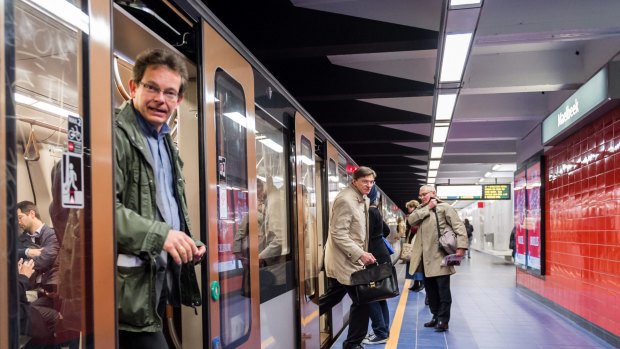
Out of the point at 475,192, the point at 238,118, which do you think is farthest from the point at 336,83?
the point at 475,192

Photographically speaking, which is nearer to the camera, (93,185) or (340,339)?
(93,185)

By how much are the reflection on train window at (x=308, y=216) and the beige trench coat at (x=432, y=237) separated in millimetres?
1857

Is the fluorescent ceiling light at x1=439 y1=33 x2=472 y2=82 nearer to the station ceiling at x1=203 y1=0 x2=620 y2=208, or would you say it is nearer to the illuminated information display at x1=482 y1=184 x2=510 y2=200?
the station ceiling at x1=203 y1=0 x2=620 y2=208

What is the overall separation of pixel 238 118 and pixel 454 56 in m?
2.68

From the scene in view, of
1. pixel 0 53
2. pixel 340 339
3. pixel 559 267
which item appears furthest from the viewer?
pixel 559 267

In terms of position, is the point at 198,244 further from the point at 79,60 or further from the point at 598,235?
the point at 598,235

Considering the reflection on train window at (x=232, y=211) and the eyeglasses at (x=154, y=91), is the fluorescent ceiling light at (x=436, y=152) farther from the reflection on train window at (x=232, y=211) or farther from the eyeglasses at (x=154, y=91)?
the eyeglasses at (x=154, y=91)

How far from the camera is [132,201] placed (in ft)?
6.36

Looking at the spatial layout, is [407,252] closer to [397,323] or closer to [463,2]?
[397,323]

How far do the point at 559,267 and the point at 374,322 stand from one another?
415cm

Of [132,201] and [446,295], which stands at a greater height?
[132,201]

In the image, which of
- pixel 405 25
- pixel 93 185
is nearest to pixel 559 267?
pixel 405 25

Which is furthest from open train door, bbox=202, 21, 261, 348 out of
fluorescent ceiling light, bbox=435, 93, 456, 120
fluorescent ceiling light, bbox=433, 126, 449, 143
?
fluorescent ceiling light, bbox=433, 126, 449, 143

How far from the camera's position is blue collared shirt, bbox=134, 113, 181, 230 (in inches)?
80.5
